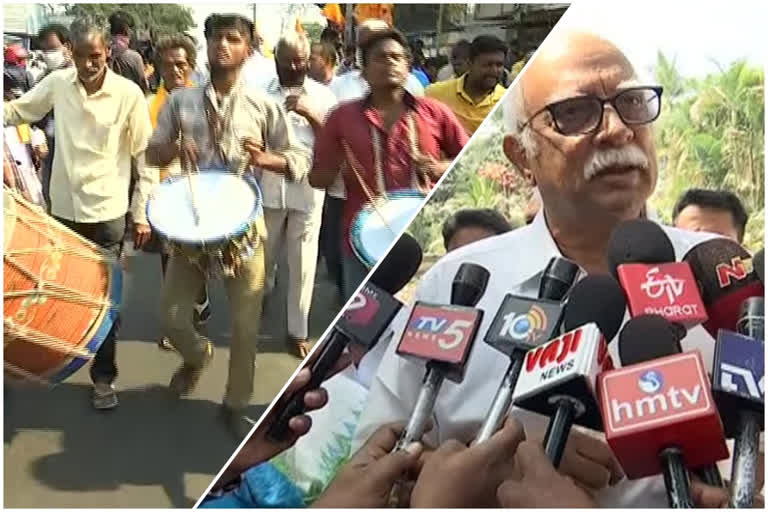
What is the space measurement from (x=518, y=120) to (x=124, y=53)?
90 centimetres

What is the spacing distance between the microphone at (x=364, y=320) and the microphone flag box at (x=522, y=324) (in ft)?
0.74

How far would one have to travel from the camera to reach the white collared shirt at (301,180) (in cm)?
249

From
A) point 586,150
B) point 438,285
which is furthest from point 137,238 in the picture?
point 586,150

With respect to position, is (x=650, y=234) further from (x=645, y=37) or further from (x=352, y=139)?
(x=352, y=139)

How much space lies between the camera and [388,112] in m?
2.51

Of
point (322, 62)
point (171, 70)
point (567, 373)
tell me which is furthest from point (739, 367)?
point (171, 70)

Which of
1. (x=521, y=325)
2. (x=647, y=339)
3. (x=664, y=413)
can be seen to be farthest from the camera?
(x=521, y=325)

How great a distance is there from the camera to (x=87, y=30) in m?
2.47

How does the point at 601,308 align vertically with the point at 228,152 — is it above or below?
below

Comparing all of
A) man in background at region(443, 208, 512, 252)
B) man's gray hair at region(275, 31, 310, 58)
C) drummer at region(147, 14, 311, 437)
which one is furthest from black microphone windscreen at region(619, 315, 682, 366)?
man's gray hair at region(275, 31, 310, 58)

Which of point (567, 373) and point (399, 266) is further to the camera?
point (399, 266)

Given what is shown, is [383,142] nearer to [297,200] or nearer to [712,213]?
[297,200]

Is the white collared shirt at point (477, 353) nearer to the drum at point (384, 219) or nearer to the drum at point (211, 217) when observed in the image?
the drum at point (384, 219)

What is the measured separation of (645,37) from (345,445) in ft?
3.81
